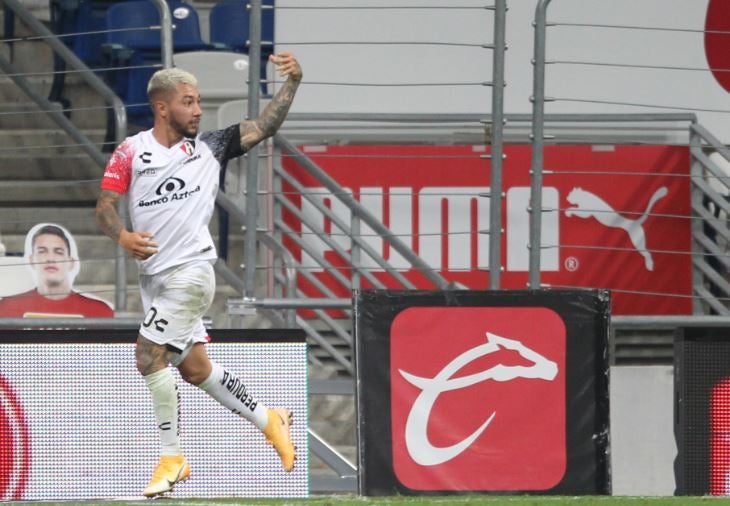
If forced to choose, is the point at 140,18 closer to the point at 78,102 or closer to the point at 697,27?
the point at 78,102

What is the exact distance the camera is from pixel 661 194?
1092 cm

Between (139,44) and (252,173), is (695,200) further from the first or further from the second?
(139,44)

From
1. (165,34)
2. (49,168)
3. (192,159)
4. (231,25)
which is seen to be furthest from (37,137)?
(192,159)

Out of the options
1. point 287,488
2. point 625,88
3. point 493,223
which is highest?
point 625,88

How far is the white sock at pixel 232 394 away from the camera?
24.2 feet

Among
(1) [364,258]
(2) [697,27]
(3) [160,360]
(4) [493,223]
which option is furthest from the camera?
(2) [697,27]

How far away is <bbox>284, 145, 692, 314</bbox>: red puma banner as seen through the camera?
10.8 metres

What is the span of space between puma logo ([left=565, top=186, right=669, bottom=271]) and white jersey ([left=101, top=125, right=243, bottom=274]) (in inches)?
161

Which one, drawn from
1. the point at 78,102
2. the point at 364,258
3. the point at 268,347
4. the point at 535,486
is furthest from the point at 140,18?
the point at 535,486

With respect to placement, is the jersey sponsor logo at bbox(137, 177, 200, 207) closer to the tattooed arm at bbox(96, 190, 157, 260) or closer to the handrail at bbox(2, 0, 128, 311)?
the tattooed arm at bbox(96, 190, 157, 260)

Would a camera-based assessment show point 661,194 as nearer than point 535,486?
No

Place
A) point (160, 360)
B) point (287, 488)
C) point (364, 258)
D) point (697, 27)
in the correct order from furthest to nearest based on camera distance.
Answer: point (697, 27) → point (364, 258) → point (287, 488) → point (160, 360)

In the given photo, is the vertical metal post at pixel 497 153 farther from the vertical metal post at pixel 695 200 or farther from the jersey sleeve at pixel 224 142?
the jersey sleeve at pixel 224 142

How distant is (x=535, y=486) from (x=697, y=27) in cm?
440
